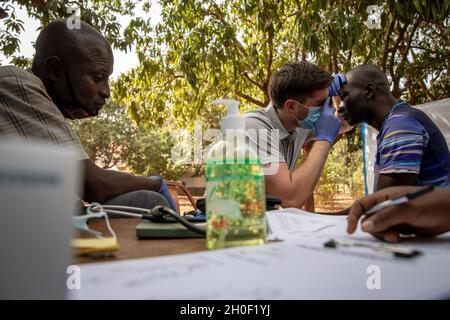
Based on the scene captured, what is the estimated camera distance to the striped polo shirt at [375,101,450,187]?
1.65 m

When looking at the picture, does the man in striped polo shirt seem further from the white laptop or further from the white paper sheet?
the white laptop

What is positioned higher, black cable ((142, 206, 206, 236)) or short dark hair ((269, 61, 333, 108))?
short dark hair ((269, 61, 333, 108))

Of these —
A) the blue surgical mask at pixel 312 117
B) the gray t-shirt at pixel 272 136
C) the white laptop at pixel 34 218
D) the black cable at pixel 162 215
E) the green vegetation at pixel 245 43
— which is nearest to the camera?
the white laptop at pixel 34 218

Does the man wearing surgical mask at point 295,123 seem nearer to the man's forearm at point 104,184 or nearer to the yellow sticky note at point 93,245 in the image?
the man's forearm at point 104,184

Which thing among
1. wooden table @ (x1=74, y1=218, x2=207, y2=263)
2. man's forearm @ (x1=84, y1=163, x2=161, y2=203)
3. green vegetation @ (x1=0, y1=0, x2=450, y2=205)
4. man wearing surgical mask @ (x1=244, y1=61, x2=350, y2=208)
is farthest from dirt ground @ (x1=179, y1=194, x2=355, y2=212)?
wooden table @ (x1=74, y1=218, x2=207, y2=263)

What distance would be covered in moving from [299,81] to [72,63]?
115 cm

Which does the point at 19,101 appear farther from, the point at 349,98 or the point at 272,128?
the point at 349,98

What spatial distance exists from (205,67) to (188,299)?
4740mm

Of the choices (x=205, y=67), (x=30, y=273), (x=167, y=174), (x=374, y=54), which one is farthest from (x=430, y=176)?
(x=167, y=174)

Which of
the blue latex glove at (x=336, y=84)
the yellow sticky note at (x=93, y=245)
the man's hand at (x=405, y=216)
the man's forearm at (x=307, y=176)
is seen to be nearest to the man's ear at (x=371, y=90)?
the blue latex glove at (x=336, y=84)

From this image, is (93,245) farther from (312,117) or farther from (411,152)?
(312,117)

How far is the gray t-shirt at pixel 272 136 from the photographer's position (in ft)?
6.59

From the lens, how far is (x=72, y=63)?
168cm

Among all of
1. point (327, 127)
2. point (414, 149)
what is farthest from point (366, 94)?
point (414, 149)
